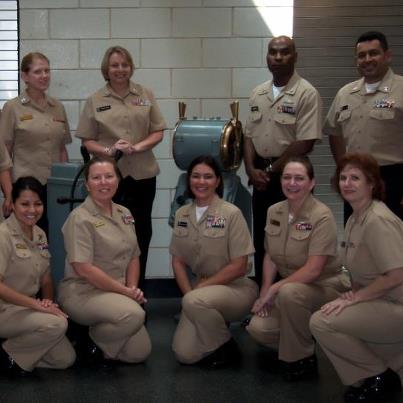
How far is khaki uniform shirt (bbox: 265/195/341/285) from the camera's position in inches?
130

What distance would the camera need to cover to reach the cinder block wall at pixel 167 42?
4.78 m

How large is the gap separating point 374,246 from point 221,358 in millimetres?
1018

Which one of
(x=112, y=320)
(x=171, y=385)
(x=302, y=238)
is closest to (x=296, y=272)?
(x=302, y=238)

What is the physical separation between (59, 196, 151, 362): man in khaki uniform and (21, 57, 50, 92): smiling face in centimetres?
105

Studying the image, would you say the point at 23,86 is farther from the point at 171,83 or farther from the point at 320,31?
the point at 320,31

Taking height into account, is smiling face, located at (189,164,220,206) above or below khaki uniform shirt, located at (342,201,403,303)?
above

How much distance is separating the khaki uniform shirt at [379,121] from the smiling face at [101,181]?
1.42 m

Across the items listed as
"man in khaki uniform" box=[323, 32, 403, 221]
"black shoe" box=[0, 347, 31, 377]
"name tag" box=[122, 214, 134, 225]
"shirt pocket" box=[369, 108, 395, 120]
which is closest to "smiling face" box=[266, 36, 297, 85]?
"man in khaki uniform" box=[323, 32, 403, 221]

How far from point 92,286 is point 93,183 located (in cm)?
53

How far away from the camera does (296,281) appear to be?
3285 millimetres

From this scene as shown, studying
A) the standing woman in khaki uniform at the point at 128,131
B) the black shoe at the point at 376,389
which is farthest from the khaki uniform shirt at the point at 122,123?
the black shoe at the point at 376,389

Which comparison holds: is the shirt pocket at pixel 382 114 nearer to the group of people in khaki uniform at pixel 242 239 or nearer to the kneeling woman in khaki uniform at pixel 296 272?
the group of people in khaki uniform at pixel 242 239

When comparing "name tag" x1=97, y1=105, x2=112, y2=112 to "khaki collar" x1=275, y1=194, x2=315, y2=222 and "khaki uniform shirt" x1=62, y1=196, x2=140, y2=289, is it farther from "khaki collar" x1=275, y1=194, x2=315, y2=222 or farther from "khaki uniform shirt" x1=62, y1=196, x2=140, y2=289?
"khaki collar" x1=275, y1=194, x2=315, y2=222

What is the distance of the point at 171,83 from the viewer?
191 inches
